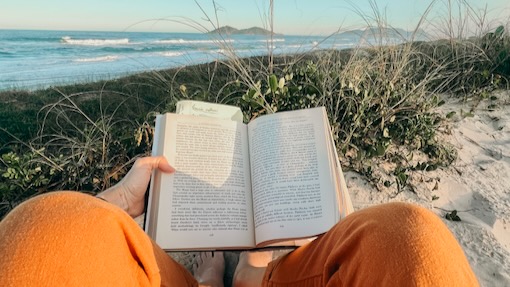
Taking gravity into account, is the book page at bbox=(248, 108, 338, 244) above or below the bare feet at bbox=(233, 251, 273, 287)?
above

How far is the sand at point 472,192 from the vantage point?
4.91 ft

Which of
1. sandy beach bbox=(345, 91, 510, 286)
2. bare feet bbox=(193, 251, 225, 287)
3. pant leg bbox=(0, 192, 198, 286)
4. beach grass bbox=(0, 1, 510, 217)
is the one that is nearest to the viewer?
pant leg bbox=(0, 192, 198, 286)

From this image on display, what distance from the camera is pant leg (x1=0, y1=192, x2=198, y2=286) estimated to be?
1.85 feet

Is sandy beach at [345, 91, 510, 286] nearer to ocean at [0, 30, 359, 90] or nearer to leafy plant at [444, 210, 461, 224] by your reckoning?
leafy plant at [444, 210, 461, 224]

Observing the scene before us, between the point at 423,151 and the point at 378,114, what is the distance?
32 centimetres

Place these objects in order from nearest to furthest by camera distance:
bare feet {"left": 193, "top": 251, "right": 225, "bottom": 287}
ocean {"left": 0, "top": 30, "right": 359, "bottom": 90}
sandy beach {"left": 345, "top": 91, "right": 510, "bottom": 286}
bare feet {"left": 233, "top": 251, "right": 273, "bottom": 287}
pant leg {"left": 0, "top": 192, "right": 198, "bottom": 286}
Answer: pant leg {"left": 0, "top": 192, "right": 198, "bottom": 286} < bare feet {"left": 233, "top": 251, "right": 273, "bottom": 287} < bare feet {"left": 193, "top": 251, "right": 225, "bottom": 287} < sandy beach {"left": 345, "top": 91, "right": 510, "bottom": 286} < ocean {"left": 0, "top": 30, "right": 359, "bottom": 90}

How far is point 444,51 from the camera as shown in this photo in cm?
326

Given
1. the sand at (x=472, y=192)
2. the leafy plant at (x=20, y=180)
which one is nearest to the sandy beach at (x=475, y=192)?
the sand at (x=472, y=192)

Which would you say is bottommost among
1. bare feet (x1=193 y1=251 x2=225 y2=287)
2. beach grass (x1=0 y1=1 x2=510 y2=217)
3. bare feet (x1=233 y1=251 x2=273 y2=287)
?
bare feet (x1=193 y1=251 x2=225 y2=287)

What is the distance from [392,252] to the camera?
67cm

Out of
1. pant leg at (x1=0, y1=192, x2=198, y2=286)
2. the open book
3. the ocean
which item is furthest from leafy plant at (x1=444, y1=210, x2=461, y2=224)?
pant leg at (x1=0, y1=192, x2=198, y2=286)

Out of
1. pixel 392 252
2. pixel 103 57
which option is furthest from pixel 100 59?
pixel 392 252

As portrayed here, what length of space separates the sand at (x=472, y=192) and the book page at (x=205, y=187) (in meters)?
0.49

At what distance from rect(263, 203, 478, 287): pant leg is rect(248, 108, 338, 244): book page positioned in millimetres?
167
